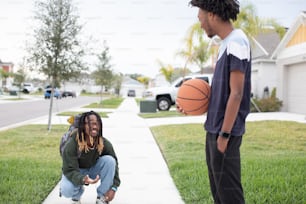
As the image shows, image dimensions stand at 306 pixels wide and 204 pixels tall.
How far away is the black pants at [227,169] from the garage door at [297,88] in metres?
11.3

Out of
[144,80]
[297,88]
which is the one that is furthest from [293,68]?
[144,80]

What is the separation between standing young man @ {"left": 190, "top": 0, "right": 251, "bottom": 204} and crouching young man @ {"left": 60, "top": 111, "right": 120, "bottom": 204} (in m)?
1.09

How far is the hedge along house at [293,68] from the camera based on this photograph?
12.8 m

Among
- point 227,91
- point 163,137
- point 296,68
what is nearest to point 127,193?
point 227,91

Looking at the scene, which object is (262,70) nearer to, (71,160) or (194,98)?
(71,160)

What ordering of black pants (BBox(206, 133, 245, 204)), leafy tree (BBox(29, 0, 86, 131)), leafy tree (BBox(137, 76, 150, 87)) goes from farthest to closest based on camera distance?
leafy tree (BBox(137, 76, 150, 87))
leafy tree (BBox(29, 0, 86, 131))
black pants (BBox(206, 133, 245, 204))

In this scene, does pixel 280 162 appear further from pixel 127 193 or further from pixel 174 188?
pixel 127 193

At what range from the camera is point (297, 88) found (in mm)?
13273

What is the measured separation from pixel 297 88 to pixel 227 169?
40.1ft

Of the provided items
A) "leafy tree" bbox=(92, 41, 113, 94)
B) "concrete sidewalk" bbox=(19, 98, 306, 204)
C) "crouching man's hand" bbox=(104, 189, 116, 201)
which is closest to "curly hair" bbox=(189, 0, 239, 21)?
"crouching man's hand" bbox=(104, 189, 116, 201)

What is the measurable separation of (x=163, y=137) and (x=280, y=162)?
3.09m

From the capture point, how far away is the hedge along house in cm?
1276

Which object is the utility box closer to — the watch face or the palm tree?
the watch face

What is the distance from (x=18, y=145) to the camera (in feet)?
20.4
